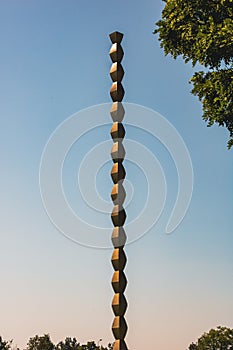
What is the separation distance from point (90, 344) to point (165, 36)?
87.5m

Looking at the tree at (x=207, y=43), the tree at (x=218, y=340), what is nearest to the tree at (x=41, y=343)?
the tree at (x=218, y=340)

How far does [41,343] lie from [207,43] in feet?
213

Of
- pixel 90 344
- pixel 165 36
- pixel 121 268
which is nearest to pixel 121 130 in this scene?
pixel 121 268

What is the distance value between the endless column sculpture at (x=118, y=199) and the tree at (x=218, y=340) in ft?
267

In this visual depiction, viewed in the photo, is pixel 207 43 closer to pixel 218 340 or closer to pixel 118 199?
pixel 118 199

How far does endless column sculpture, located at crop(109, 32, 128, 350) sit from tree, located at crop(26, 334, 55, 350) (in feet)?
231

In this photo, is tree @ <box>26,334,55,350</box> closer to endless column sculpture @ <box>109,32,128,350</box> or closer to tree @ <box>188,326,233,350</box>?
tree @ <box>188,326,233,350</box>

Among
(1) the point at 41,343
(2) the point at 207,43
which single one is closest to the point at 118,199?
(2) the point at 207,43

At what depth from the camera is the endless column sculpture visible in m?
6.25

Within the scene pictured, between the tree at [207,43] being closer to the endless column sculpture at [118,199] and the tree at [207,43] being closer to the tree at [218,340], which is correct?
the endless column sculpture at [118,199]

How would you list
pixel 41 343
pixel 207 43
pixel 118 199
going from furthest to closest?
pixel 41 343
pixel 207 43
pixel 118 199

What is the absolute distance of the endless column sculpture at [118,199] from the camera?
6246 mm

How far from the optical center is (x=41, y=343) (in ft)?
241

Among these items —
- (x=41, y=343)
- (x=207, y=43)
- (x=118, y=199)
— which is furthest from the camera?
(x=41, y=343)
